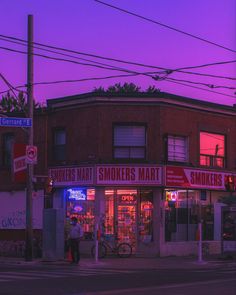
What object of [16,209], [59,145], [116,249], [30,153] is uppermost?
[59,145]

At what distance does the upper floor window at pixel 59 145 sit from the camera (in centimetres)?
3170

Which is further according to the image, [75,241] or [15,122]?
[15,122]

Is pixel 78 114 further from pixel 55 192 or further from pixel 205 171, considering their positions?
pixel 205 171

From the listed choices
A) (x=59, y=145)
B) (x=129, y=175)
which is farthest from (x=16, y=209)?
(x=129, y=175)

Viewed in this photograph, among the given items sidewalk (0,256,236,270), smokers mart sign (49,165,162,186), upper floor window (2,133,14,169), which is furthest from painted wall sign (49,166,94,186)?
upper floor window (2,133,14,169)

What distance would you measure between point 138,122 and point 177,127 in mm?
2134

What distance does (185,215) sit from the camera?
31062 mm

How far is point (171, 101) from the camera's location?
30.1m

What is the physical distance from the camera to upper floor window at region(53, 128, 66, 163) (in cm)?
3170

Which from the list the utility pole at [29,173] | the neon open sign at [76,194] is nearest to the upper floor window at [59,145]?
the neon open sign at [76,194]

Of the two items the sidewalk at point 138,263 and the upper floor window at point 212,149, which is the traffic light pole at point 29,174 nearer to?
the sidewalk at point 138,263

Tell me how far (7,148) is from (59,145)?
14.9 ft

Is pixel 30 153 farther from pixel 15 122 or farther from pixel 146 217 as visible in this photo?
pixel 146 217

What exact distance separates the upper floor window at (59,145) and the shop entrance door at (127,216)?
3753mm
